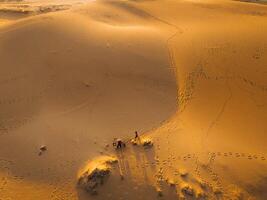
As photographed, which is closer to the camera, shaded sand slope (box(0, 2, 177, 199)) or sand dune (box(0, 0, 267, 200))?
sand dune (box(0, 0, 267, 200))

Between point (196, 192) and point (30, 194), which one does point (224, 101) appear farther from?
point (30, 194)

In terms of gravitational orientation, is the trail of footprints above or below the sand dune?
below

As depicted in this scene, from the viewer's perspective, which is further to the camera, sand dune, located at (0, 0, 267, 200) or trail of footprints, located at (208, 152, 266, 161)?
trail of footprints, located at (208, 152, 266, 161)

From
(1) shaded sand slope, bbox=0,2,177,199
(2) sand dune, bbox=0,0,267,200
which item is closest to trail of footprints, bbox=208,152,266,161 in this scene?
(2) sand dune, bbox=0,0,267,200

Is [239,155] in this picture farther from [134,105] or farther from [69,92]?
[69,92]

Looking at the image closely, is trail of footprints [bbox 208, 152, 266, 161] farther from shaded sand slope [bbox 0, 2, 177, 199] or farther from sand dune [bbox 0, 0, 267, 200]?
shaded sand slope [bbox 0, 2, 177, 199]
